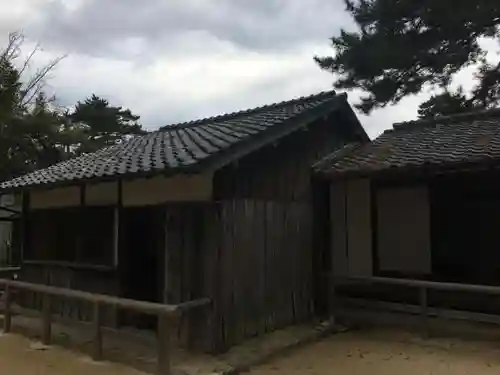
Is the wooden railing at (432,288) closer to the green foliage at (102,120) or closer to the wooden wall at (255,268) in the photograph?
the wooden wall at (255,268)

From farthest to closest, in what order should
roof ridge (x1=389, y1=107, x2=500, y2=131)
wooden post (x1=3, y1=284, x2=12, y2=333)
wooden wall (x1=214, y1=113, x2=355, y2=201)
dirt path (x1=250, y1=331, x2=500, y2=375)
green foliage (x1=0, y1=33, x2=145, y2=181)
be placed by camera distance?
green foliage (x1=0, y1=33, x2=145, y2=181)
roof ridge (x1=389, y1=107, x2=500, y2=131)
wooden post (x1=3, y1=284, x2=12, y2=333)
wooden wall (x1=214, y1=113, x2=355, y2=201)
dirt path (x1=250, y1=331, x2=500, y2=375)

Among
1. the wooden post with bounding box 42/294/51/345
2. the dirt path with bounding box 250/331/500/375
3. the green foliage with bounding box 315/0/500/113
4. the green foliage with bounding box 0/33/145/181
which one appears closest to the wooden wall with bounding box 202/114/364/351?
the dirt path with bounding box 250/331/500/375

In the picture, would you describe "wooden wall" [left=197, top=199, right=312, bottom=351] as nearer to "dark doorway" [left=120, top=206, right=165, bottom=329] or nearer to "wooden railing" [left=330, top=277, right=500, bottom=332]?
"wooden railing" [left=330, top=277, right=500, bottom=332]

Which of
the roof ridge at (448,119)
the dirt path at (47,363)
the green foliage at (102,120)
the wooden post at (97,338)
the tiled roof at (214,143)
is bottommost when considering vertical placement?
the dirt path at (47,363)

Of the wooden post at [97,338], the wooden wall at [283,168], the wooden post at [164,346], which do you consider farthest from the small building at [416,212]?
the wooden post at [97,338]

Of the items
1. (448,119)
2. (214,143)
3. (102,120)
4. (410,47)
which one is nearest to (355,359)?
(214,143)

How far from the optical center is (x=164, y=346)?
18.2 ft

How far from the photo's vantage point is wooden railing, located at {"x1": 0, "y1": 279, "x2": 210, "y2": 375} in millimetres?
5543

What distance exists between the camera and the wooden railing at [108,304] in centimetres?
554

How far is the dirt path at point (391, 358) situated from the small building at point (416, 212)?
4.42ft

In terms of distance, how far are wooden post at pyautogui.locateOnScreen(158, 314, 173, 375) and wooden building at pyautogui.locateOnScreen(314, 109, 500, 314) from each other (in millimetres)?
3463

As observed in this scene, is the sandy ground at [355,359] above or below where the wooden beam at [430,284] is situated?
below

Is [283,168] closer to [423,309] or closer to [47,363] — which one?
[423,309]

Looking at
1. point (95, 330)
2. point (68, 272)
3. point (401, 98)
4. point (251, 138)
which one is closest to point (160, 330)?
point (95, 330)
